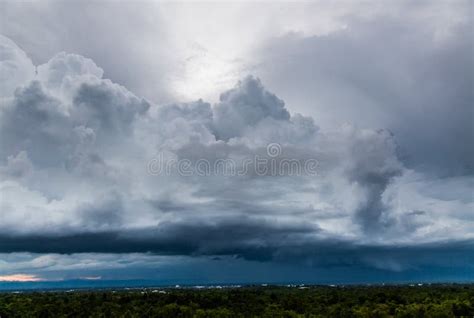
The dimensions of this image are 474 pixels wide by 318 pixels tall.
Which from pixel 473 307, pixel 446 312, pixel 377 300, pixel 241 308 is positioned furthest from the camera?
pixel 377 300

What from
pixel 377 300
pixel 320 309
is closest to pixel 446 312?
pixel 320 309

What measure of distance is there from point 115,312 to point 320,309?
4891 cm

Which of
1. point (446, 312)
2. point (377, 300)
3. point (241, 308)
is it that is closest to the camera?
point (446, 312)

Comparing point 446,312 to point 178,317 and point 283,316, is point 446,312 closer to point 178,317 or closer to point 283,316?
point 283,316

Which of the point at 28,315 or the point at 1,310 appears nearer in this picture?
the point at 28,315

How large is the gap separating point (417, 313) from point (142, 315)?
60.4 meters

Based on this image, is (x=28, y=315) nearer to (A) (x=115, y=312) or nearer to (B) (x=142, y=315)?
(A) (x=115, y=312)

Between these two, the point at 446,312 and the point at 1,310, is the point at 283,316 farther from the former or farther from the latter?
the point at 1,310

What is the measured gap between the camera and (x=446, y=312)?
361ft

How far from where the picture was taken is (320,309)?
412 feet

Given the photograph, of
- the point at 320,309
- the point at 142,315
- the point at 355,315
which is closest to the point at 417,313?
the point at 355,315

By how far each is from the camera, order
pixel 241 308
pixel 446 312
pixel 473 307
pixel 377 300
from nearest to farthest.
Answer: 1. pixel 446 312
2. pixel 473 307
3. pixel 241 308
4. pixel 377 300

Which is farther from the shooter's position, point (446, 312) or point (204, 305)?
point (204, 305)

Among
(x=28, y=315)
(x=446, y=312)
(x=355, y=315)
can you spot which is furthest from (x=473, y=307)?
(x=28, y=315)
